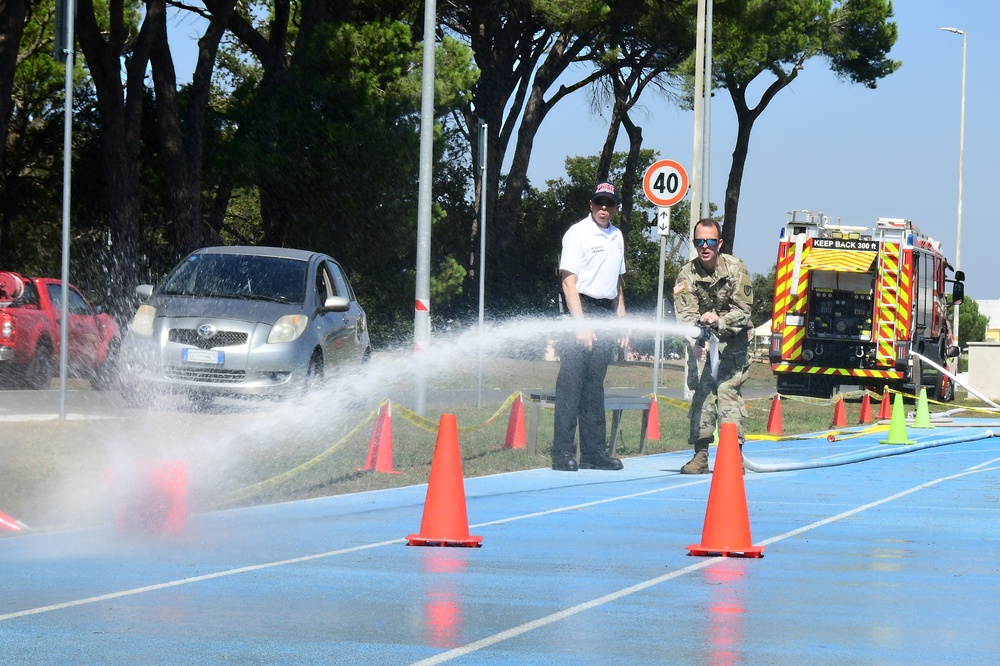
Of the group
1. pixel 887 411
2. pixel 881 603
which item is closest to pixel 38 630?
pixel 881 603

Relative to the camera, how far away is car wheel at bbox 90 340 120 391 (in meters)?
17.7

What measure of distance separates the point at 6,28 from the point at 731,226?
3114 cm

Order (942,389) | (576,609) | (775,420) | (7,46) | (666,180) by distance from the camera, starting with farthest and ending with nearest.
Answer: (942,389) → (7,46) → (666,180) → (775,420) → (576,609)

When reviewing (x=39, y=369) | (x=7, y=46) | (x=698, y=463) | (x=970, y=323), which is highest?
(x=7, y=46)

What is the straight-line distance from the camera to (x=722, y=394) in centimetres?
1245

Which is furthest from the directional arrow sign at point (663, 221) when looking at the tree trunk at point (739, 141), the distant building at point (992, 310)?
the distant building at point (992, 310)

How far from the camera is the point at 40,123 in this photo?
36.1 meters

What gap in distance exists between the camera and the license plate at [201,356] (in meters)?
15.7

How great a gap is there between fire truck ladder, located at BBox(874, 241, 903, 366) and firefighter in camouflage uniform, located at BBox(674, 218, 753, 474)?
16.3 metres

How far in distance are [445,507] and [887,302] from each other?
69.4ft

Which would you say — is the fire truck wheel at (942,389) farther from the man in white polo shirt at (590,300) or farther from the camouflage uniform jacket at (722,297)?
the man in white polo shirt at (590,300)

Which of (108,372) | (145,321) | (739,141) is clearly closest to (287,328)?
(145,321)

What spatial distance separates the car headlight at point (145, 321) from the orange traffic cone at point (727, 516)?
8805mm

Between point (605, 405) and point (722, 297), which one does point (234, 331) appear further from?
point (722, 297)
